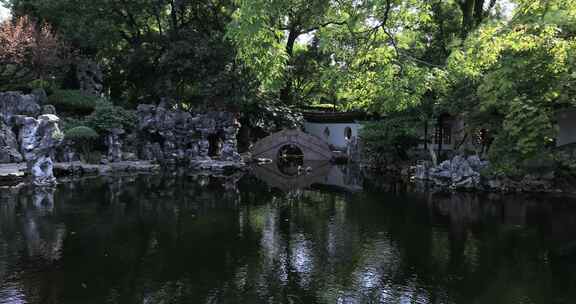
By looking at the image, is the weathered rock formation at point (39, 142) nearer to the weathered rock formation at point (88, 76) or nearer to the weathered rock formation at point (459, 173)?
the weathered rock formation at point (88, 76)

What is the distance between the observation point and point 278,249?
10484 mm

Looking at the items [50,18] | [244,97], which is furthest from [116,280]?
[50,18]

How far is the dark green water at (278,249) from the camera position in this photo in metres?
7.93

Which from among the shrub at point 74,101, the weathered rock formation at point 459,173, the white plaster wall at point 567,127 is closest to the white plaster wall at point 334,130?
the weathered rock formation at point 459,173

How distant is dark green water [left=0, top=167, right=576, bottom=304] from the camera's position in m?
7.93

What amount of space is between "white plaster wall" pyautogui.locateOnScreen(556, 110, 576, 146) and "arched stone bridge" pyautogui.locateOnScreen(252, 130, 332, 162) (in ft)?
52.3

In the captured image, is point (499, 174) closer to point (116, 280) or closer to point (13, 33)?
point (116, 280)

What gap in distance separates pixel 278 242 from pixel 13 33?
2103cm

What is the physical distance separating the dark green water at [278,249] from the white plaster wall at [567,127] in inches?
231

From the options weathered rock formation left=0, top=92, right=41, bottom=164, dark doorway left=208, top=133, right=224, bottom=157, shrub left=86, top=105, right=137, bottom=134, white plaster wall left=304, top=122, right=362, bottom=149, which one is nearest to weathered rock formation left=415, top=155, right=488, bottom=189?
dark doorway left=208, top=133, right=224, bottom=157

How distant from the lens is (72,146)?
23641mm

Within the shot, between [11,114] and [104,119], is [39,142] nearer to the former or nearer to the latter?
[11,114]

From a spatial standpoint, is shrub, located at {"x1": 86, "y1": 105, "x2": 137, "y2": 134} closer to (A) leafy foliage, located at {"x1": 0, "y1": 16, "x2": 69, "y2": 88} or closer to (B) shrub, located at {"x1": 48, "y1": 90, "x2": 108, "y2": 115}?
(B) shrub, located at {"x1": 48, "y1": 90, "x2": 108, "y2": 115}

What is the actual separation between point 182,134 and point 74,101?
6616 millimetres
